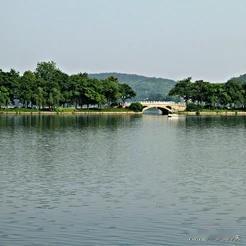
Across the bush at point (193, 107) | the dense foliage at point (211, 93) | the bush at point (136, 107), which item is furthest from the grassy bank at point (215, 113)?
the bush at point (136, 107)

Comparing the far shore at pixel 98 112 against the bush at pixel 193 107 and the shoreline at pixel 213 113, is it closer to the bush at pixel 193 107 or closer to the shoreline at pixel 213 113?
the shoreline at pixel 213 113

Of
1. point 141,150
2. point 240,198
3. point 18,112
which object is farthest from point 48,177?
point 18,112

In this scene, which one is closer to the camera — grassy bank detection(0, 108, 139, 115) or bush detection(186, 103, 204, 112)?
grassy bank detection(0, 108, 139, 115)

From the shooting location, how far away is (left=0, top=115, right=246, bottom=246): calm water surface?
22.2 meters

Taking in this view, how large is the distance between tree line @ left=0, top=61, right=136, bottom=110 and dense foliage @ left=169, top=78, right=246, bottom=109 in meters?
18.6

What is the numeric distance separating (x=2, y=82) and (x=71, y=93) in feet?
62.3

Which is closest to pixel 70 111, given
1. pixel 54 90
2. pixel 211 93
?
pixel 54 90

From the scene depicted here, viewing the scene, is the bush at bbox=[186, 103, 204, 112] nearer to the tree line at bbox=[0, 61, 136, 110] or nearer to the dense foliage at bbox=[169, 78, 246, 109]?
the dense foliage at bbox=[169, 78, 246, 109]

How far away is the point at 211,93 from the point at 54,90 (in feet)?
167

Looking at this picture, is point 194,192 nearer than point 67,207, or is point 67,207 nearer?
point 67,207

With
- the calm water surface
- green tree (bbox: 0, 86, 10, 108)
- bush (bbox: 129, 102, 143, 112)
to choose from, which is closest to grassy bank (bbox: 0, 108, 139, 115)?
bush (bbox: 129, 102, 143, 112)

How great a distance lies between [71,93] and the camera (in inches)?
6860

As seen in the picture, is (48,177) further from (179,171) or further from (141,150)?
(141,150)

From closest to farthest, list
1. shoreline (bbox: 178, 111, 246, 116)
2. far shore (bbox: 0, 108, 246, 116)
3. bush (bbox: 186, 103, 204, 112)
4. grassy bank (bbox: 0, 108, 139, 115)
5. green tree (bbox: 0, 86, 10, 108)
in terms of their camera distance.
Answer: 1. green tree (bbox: 0, 86, 10, 108)
2. far shore (bbox: 0, 108, 246, 116)
3. grassy bank (bbox: 0, 108, 139, 115)
4. shoreline (bbox: 178, 111, 246, 116)
5. bush (bbox: 186, 103, 204, 112)
